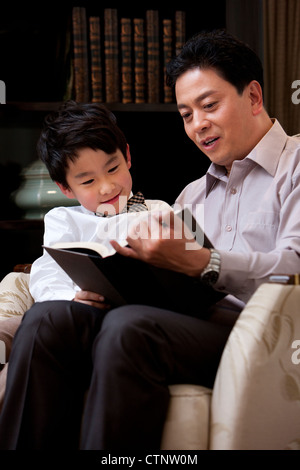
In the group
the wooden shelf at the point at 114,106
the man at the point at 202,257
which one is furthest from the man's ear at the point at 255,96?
the wooden shelf at the point at 114,106

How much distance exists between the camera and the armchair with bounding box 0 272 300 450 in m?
1.01

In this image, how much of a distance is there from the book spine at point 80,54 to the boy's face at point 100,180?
74 centimetres

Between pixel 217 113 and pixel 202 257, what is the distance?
44 cm

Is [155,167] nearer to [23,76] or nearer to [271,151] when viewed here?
[23,76]

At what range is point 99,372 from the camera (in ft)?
3.29

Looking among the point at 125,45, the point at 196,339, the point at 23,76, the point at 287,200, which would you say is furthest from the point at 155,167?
the point at 196,339

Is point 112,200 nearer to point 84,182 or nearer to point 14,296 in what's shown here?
point 84,182

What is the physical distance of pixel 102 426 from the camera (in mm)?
957

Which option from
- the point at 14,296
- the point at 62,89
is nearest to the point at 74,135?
the point at 14,296

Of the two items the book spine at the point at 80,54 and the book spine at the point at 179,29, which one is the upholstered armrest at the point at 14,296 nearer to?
the book spine at the point at 80,54

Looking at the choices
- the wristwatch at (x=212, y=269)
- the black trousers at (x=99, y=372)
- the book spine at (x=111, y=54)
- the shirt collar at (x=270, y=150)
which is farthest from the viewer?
the book spine at (x=111, y=54)

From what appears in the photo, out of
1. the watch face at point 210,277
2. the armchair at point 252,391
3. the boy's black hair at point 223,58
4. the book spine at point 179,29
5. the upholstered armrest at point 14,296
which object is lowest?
the upholstered armrest at point 14,296

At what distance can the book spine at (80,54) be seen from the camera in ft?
6.83

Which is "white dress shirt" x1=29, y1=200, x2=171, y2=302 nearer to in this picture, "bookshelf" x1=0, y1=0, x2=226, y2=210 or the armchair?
the armchair
